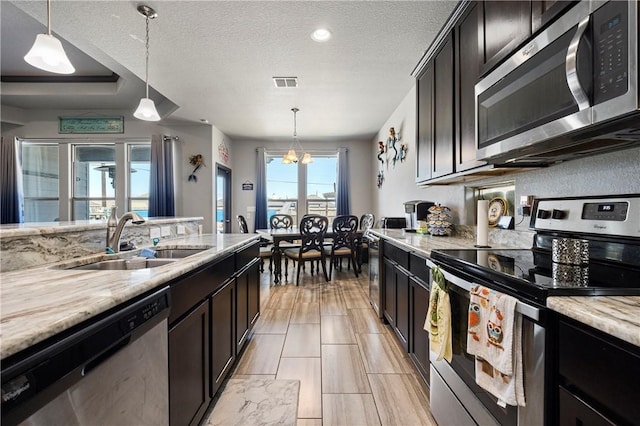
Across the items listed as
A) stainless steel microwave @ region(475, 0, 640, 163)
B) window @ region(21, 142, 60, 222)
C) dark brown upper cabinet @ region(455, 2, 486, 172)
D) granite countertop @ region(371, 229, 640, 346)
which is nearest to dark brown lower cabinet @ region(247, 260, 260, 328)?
→ dark brown upper cabinet @ region(455, 2, 486, 172)

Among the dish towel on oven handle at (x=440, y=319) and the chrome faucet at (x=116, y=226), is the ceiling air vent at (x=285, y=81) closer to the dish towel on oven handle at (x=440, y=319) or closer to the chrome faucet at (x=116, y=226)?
→ the chrome faucet at (x=116, y=226)

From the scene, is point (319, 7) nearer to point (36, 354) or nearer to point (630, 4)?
point (630, 4)

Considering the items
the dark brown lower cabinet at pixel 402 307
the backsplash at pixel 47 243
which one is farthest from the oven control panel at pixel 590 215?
the backsplash at pixel 47 243

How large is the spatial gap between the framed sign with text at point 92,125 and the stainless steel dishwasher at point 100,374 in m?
5.69

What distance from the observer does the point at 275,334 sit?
8.73ft

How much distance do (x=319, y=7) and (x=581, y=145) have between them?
76.3 inches

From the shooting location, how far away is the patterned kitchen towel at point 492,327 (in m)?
0.91

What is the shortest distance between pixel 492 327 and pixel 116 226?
195cm

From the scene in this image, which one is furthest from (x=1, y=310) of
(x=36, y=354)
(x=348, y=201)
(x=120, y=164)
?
(x=348, y=201)

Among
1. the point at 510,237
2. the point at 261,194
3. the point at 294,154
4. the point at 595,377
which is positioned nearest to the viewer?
the point at 595,377

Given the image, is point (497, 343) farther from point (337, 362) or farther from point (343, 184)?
point (343, 184)

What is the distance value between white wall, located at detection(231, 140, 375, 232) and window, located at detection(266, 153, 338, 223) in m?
0.31

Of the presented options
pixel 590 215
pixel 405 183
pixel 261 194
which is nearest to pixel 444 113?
pixel 590 215

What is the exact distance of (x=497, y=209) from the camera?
2.08m
